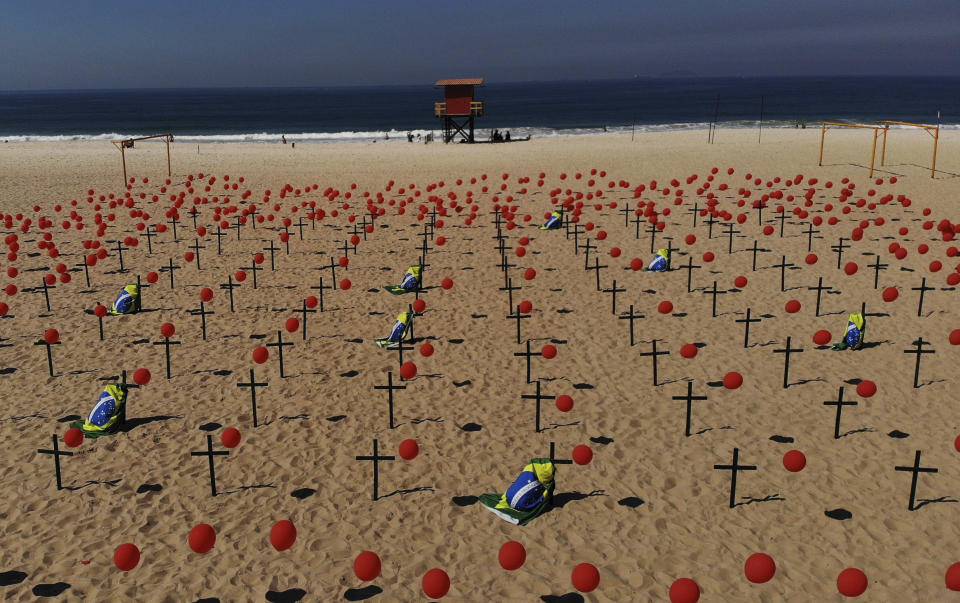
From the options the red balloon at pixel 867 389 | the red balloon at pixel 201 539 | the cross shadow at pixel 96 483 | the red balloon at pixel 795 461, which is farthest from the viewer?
the red balloon at pixel 867 389

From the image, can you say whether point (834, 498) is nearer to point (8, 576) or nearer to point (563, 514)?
point (563, 514)

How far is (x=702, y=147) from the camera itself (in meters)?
47.1

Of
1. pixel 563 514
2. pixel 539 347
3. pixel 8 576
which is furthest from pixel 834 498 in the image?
pixel 8 576

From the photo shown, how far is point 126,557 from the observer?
265 inches

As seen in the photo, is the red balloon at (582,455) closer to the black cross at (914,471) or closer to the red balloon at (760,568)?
the red balloon at (760,568)

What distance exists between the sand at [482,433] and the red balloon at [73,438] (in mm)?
243

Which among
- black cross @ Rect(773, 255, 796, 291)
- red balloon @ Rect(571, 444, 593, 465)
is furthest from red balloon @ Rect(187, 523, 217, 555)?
black cross @ Rect(773, 255, 796, 291)

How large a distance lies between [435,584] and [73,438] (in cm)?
538

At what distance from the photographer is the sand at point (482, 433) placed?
279 inches

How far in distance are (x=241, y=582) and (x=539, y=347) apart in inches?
280

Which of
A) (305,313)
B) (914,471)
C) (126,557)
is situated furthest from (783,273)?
(126,557)

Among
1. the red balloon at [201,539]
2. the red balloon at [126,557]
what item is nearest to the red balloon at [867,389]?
the red balloon at [201,539]

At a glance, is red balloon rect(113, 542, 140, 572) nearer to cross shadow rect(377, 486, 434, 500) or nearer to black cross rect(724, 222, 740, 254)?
cross shadow rect(377, 486, 434, 500)

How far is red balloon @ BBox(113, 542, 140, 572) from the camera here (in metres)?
6.71
